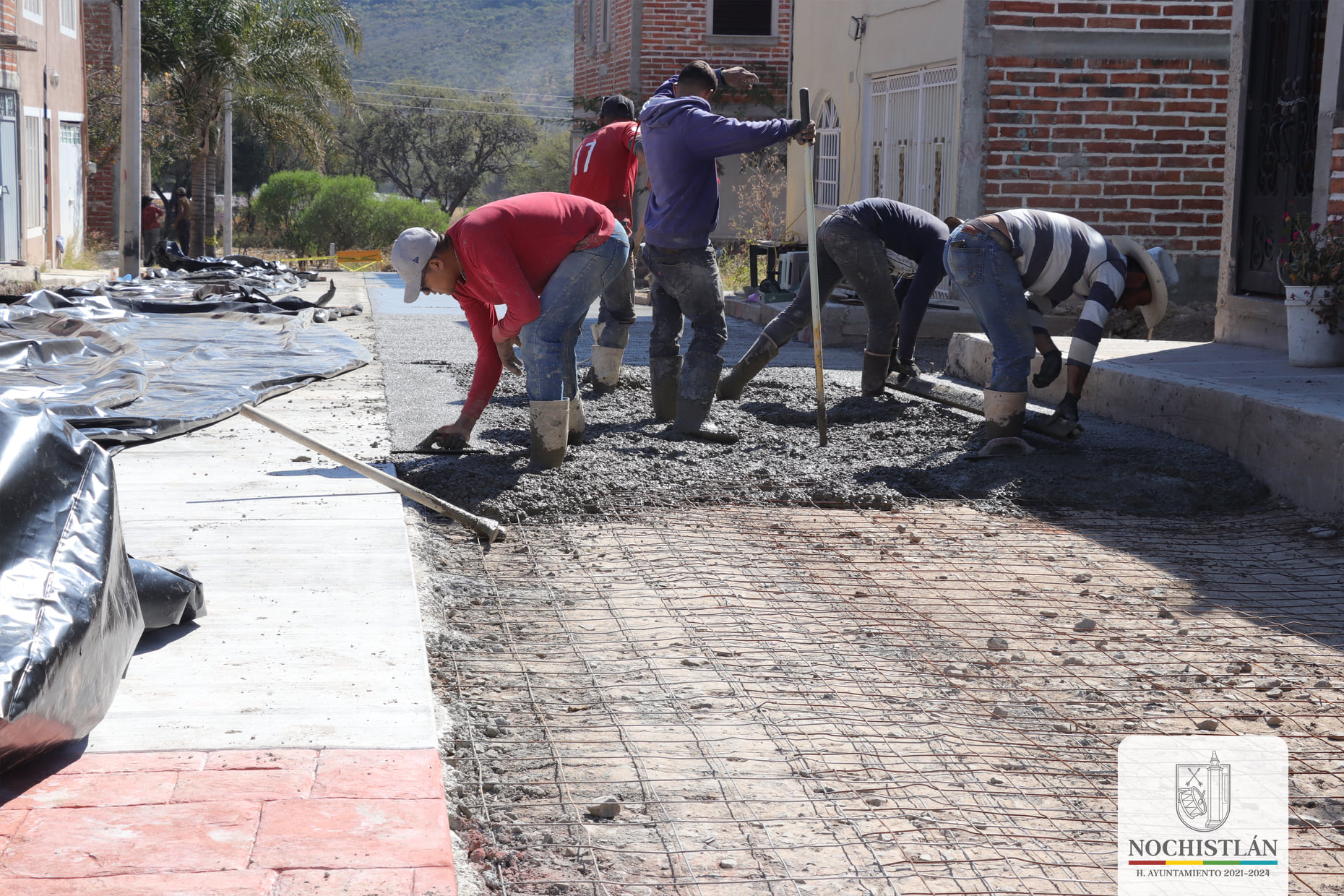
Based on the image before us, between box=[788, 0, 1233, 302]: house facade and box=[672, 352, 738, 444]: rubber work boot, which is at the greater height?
box=[788, 0, 1233, 302]: house facade

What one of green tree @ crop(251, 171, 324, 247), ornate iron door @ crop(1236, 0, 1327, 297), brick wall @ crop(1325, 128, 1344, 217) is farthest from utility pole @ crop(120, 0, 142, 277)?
green tree @ crop(251, 171, 324, 247)

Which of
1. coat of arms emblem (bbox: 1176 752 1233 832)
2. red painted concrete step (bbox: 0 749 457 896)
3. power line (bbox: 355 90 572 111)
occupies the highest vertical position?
power line (bbox: 355 90 572 111)

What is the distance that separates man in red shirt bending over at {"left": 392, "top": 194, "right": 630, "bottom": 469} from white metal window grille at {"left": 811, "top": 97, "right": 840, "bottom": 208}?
411 inches

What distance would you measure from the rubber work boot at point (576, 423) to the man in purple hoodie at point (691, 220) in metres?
0.54

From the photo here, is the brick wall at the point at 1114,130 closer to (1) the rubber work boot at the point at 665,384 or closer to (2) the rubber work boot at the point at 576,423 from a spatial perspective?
(1) the rubber work boot at the point at 665,384

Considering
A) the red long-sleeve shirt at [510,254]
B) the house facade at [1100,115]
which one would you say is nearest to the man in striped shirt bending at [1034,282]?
the red long-sleeve shirt at [510,254]

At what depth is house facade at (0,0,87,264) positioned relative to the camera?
19703mm

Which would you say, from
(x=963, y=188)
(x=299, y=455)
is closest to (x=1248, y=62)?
(x=963, y=188)

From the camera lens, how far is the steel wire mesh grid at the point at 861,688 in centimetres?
269

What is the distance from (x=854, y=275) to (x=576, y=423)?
6.57 feet

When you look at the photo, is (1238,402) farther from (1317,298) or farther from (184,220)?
(184,220)

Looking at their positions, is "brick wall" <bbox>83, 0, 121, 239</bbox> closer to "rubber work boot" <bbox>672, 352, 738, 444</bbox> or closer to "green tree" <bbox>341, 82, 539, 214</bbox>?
"green tree" <bbox>341, 82, 539, 214</bbox>

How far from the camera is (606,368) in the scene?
8.12 m

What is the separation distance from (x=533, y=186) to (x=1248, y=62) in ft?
159
